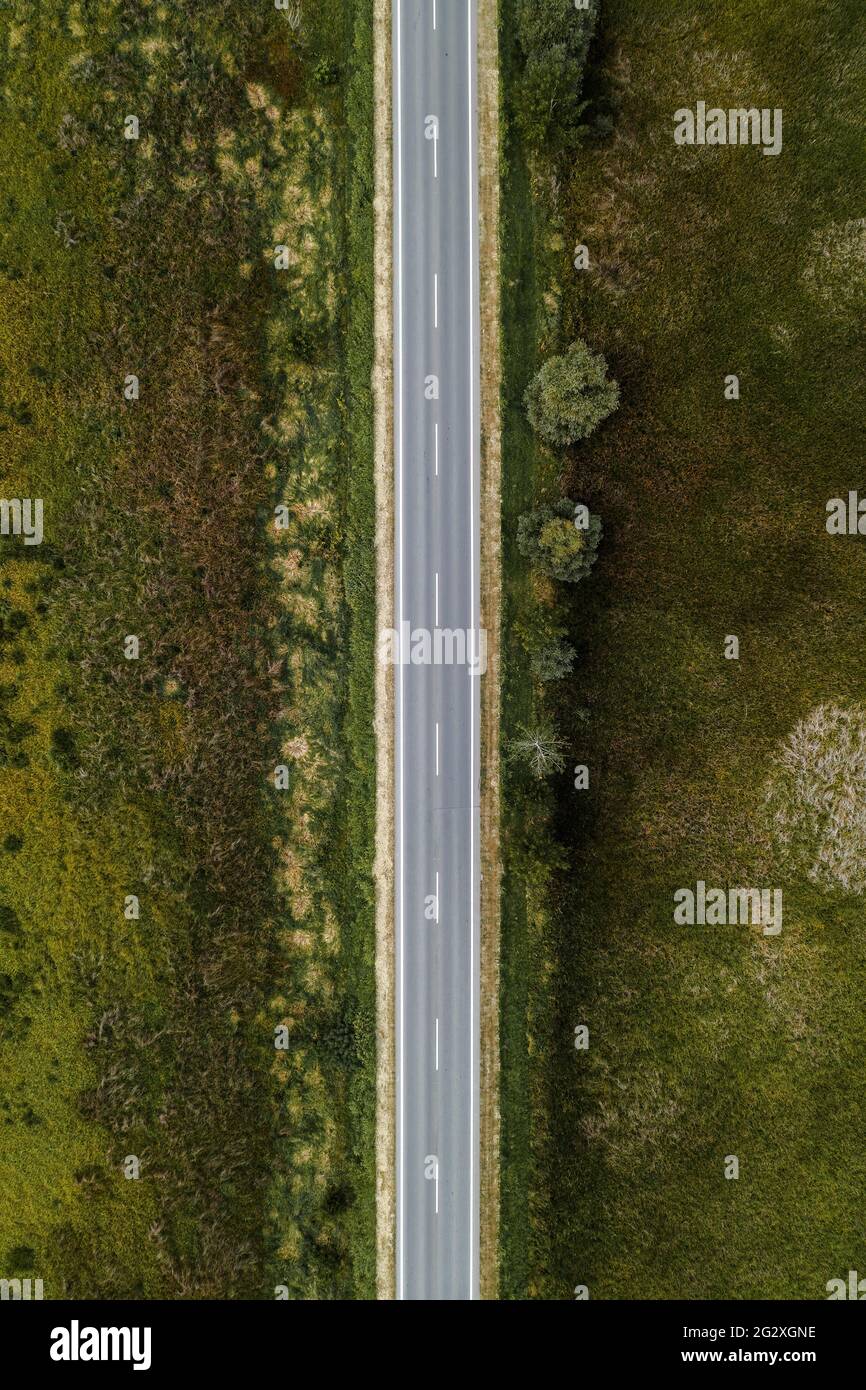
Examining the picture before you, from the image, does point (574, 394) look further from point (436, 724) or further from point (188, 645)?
point (188, 645)

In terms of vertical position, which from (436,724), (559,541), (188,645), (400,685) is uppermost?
(559,541)

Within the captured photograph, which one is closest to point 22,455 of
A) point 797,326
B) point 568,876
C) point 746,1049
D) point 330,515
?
point 330,515

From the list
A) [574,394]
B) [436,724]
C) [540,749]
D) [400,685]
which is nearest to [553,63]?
[574,394]

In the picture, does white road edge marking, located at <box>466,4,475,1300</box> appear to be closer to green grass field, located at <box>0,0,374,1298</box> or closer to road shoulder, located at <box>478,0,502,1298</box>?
road shoulder, located at <box>478,0,502,1298</box>

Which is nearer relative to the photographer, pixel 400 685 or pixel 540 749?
pixel 540 749

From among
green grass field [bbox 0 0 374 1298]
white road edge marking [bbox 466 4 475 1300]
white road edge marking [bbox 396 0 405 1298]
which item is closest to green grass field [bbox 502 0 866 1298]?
white road edge marking [bbox 466 4 475 1300]
